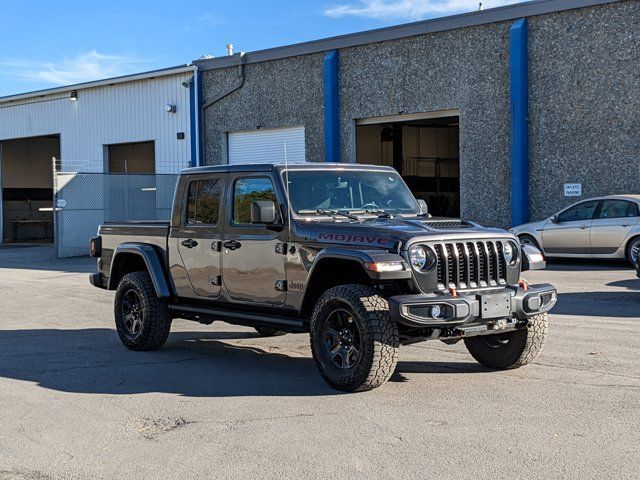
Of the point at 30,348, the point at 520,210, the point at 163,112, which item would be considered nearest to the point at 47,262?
the point at 163,112

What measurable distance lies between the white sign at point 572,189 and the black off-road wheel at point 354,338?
49.8ft

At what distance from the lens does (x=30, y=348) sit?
9562 millimetres

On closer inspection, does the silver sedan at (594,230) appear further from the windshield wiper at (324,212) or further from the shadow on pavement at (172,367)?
the windshield wiper at (324,212)

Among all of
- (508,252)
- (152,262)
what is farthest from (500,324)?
(152,262)

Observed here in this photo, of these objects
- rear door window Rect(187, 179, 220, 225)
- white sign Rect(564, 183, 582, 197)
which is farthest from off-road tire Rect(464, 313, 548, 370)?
white sign Rect(564, 183, 582, 197)

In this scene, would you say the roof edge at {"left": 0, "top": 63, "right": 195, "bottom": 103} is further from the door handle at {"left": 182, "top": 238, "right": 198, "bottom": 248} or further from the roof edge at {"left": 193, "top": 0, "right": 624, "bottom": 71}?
the door handle at {"left": 182, "top": 238, "right": 198, "bottom": 248}

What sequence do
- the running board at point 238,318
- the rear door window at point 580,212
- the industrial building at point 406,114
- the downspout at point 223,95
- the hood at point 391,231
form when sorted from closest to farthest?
1. the hood at point 391,231
2. the running board at point 238,318
3. the rear door window at point 580,212
4. the industrial building at point 406,114
5. the downspout at point 223,95

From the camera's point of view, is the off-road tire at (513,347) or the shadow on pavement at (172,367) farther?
the off-road tire at (513,347)

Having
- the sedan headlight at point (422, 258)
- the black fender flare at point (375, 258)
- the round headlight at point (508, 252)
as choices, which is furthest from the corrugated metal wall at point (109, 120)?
the sedan headlight at point (422, 258)

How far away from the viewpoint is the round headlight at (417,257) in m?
6.77

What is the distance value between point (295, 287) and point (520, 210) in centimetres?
1496

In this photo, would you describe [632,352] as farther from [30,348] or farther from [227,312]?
[30,348]

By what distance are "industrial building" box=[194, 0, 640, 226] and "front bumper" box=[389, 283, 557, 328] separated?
46.9ft

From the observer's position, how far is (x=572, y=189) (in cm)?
2098
